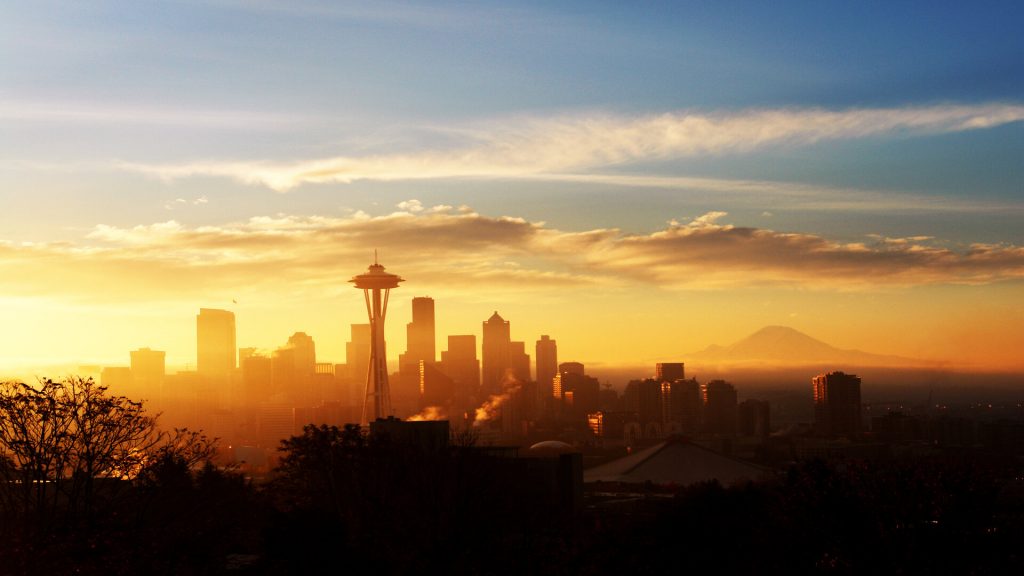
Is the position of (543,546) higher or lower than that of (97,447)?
lower

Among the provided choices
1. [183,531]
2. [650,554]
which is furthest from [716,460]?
[183,531]

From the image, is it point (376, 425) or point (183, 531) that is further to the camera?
point (376, 425)

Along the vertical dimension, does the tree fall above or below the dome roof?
above

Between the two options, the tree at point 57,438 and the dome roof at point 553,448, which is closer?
the tree at point 57,438

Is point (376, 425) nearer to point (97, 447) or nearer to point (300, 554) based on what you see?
point (97, 447)

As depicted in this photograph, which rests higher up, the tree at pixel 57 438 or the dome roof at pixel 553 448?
the tree at pixel 57 438

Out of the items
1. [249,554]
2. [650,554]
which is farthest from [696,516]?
[249,554]

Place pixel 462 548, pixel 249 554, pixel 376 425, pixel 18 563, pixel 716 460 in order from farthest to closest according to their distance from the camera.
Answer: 1. pixel 716 460
2. pixel 376 425
3. pixel 249 554
4. pixel 462 548
5. pixel 18 563

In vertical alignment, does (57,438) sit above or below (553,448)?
above

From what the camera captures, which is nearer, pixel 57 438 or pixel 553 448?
pixel 57 438

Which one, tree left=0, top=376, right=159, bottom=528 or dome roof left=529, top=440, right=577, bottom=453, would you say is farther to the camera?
dome roof left=529, top=440, right=577, bottom=453

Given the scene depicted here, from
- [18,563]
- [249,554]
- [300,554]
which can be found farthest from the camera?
[249,554]
